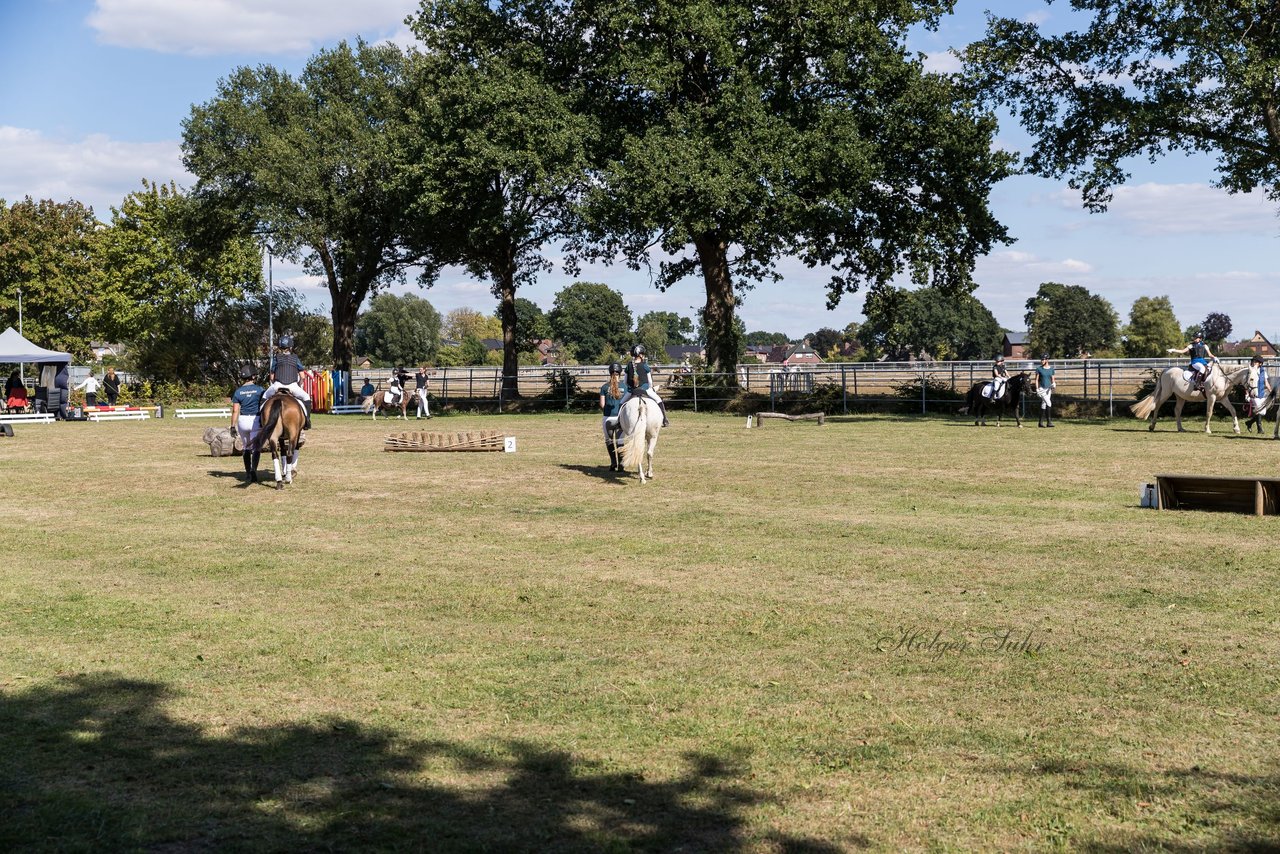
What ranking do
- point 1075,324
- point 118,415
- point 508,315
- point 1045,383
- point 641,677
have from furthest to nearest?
point 1075,324 → point 508,315 → point 118,415 → point 1045,383 → point 641,677

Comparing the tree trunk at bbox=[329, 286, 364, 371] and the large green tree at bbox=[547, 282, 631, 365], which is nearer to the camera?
the tree trunk at bbox=[329, 286, 364, 371]

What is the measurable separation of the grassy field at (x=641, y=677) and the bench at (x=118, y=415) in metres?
27.2

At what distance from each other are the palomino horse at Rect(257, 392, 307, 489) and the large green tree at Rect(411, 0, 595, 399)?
77.6 feet

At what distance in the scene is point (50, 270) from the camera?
67.9 m

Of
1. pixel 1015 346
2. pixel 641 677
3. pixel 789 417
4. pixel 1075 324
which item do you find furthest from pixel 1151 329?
pixel 641 677

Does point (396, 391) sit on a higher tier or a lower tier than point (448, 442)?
higher

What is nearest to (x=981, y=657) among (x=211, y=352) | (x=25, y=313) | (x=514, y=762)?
(x=514, y=762)

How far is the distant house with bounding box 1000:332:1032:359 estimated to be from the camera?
147875 millimetres

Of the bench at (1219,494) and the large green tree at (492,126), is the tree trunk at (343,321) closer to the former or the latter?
the large green tree at (492,126)

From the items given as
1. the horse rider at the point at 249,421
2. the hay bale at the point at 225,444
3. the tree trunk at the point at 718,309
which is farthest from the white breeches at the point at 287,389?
the tree trunk at the point at 718,309

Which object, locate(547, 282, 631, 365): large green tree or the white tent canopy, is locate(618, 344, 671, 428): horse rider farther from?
locate(547, 282, 631, 365): large green tree

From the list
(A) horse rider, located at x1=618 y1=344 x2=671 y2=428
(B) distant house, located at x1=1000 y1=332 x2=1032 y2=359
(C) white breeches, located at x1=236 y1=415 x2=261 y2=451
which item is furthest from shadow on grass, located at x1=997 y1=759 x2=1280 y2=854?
(B) distant house, located at x1=1000 y1=332 x2=1032 y2=359

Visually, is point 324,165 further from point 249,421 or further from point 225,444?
point 249,421

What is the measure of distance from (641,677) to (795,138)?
33817 millimetres
